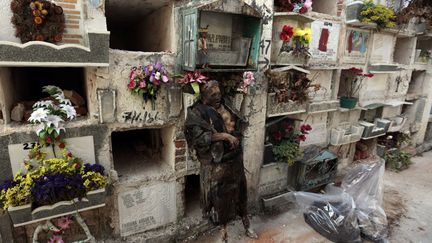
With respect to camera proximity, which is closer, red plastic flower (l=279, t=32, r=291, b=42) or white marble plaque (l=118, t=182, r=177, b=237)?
white marble plaque (l=118, t=182, r=177, b=237)

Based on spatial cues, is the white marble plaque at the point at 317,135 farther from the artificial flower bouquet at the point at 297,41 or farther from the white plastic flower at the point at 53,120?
the white plastic flower at the point at 53,120

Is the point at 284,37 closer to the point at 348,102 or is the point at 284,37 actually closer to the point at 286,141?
the point at 286,141

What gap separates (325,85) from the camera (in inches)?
251

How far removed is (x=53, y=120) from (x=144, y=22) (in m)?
2.88

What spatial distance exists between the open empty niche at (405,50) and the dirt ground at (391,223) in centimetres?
388

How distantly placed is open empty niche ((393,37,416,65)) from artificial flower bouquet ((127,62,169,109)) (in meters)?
8.13

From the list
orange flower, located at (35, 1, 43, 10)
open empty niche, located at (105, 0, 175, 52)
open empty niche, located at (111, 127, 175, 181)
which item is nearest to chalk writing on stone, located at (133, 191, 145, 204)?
open empty niche, located at (111, 127, 175, 181)

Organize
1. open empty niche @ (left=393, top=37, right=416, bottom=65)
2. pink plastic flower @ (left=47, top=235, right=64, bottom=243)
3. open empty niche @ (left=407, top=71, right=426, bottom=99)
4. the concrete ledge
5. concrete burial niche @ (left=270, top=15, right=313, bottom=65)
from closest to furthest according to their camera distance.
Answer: the concrete ledge → pink plastic flower @ (left=47, top=235, right=64, bottom=243) → concrete burial niche @ (left=270, top=15, right=313, bottom=65) → open empty niche @ (left=393, top=37, right=416, bottom=65) → open empty niche @ (left=407, top=71, right=426, bottom=99)

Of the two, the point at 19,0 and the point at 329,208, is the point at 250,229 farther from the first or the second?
the point at 19,0

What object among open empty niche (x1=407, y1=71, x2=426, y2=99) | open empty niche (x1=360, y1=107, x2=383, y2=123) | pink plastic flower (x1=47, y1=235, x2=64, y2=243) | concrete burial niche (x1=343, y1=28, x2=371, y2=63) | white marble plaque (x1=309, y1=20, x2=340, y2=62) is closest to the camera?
pink plastic flower (x1=47, y1=235, x2=64, y2=243)

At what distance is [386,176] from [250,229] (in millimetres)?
5087

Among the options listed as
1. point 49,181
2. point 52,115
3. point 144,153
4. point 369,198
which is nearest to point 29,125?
point 52,115

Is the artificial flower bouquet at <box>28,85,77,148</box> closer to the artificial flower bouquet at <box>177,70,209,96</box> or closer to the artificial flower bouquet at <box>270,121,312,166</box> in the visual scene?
the artificial flower bouquet at <box>177,70,209,96</box>

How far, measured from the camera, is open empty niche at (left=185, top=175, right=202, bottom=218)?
4.90 metres
